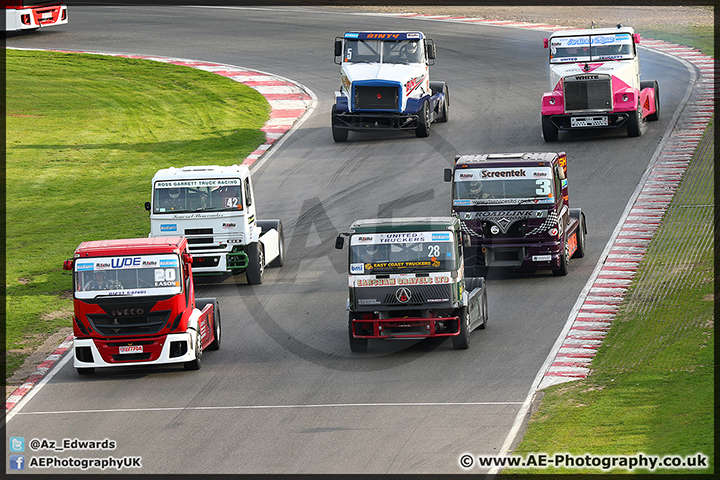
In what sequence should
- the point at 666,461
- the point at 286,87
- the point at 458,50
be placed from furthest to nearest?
the point at 458,50, the point at 286,87, the point at 666,461

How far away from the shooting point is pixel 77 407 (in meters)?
17.5

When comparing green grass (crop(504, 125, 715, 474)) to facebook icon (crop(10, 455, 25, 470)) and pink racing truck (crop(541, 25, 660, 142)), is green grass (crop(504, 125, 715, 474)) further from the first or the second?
pink racing truck (crop(541, 25, 660, 142))

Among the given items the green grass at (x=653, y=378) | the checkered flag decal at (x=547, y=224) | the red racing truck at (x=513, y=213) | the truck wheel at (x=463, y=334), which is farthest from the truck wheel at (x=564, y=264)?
the truck wheel at (x=463, y=334)

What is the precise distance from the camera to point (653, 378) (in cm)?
1720

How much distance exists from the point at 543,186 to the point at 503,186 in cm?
84

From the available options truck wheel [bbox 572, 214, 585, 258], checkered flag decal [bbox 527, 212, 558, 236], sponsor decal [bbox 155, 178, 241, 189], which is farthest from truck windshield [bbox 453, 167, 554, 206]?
sponsor decal [bbox 155, 178, 241, 189]

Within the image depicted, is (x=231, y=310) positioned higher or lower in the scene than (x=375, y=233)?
lower

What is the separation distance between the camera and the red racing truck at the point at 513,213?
23203mm

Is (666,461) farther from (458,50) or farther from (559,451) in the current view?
(458,50)

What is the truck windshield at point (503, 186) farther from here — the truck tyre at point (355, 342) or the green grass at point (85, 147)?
the green grass at point (85, 147)

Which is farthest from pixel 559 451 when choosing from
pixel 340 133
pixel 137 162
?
pixel 137 162

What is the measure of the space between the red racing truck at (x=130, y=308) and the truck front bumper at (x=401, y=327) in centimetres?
293

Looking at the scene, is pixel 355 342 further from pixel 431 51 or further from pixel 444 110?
pixel 444 110

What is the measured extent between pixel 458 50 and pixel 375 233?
27.8 m
